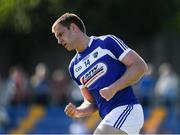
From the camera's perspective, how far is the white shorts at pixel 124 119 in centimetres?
888

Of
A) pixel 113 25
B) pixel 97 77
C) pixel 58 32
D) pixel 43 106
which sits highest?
pixel 58 32

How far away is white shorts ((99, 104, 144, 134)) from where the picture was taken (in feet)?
29.1

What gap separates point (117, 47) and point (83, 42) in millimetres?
366

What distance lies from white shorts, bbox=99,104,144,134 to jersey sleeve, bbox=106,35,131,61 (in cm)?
52

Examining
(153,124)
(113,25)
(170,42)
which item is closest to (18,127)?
(153,124)

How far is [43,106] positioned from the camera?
2062cm

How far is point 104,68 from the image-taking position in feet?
29.3

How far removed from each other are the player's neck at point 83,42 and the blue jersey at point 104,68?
0.04 meters

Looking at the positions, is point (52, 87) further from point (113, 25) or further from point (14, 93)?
point (113, 25)

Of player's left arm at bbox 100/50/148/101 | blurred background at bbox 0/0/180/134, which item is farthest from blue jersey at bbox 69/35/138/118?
blurred background at bbox 0/0/180/134

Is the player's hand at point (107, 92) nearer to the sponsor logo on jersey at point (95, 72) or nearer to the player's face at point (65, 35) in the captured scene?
the sponsor logo on jersey at point (95, 72)

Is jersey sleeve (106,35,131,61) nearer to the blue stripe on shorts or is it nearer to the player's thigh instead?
the blue stripe on shorts

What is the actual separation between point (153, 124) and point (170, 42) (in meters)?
9.41

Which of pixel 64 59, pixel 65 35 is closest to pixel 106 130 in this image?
pixel 65 35
